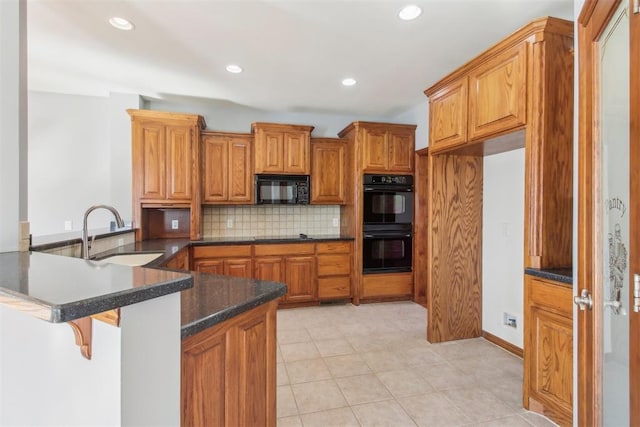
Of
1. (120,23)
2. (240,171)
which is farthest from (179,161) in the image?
(120,23)

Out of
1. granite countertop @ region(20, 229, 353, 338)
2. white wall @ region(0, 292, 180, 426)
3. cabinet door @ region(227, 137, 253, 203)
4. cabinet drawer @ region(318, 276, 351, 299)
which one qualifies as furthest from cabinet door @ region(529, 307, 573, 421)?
cabinet door @ region(227, 137, 253, 203)

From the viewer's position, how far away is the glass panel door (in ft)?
3.33

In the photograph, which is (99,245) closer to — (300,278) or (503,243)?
(300,278)

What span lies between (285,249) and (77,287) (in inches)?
125

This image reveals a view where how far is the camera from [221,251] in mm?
3668

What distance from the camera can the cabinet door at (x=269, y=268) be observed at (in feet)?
12.3

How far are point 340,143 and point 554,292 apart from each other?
119 inches

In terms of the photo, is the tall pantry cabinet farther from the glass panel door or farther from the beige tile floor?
the glass panel door

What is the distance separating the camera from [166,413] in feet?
2.60

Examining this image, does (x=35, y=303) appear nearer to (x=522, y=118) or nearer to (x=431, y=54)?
(x=522, y=118)

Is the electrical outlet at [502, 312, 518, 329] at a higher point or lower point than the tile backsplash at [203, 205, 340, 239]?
lower

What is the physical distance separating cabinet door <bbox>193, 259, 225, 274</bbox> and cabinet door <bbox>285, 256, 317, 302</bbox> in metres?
0.77

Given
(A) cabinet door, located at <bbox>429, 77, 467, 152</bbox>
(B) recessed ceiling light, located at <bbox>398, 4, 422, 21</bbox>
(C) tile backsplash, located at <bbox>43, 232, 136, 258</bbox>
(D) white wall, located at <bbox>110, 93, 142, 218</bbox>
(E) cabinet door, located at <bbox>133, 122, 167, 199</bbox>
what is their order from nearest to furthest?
(C) tile backsplash, located at <bbox>43, 232, 136, 258</bbox>, (B) recessed ceiling light, located at <bbox>398, 4, 422, 21</bbox>, (A) cabinet door, located at <bbox>429, 77, 467, 152</bbox>, (E) cabinet door, located at <bbox>133, 122, 167, 199</bbox>, (D) white wall, located at <bbox>110, 93, 142, 218</bbox>

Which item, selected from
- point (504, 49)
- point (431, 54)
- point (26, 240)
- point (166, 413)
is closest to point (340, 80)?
point (431, 54)
